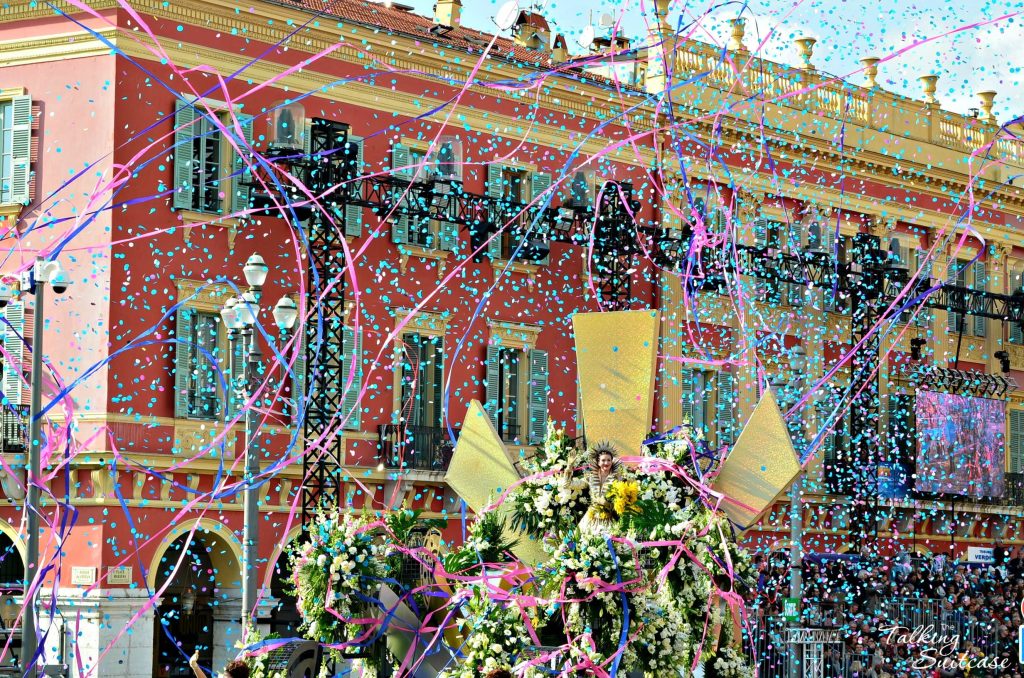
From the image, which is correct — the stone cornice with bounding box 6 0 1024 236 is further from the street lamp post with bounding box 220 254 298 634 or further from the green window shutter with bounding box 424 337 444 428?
the street lamp post with bounding box 220 254 298 634

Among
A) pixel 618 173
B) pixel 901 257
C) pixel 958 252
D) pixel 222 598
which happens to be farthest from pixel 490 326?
pixel 958 252

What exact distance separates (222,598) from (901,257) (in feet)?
55.4

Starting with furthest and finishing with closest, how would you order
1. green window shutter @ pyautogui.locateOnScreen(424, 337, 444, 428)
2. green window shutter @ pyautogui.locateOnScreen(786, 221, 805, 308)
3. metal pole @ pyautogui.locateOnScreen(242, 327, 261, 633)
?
green window shutter @ pyautogui.locateOnScreen(786, 221, 805, 308) → green window shutter @ pyautogui.locateOnScreen(424, 337, 444, 428) → metal pole @ pyautogui.locateOnScreen(242, 327, 261, 633)

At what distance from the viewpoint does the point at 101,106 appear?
78.5ft

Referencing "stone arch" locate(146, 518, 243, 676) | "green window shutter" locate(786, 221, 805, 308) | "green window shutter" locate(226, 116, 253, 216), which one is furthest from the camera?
"green window shutter" locate(786, 221, 805, 308)

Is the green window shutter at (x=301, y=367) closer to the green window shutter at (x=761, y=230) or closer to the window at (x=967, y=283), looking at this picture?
the green window shutter at (x=761, y=230)

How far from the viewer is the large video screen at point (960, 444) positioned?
35.2m

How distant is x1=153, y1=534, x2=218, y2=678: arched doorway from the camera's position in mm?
24562

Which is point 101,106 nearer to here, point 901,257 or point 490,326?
point 490,326

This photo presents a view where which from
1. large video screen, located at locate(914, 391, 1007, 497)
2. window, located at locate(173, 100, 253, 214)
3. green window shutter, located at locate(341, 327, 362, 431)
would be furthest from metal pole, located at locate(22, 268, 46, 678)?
large video screen, located at locate(914, 391, 1007, 497)

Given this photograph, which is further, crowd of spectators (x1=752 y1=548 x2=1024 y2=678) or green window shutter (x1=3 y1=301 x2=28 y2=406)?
crowd of spectators (x1=752 y1=548 x2=1024 y2=678)

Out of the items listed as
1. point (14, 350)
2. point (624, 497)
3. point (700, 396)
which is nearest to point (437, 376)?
point (700, 396)

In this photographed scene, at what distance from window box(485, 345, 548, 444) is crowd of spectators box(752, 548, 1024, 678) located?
4291 millimetres

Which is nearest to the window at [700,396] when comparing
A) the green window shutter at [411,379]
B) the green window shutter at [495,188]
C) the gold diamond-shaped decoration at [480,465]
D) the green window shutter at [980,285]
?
the green window shutter at [495,188]
